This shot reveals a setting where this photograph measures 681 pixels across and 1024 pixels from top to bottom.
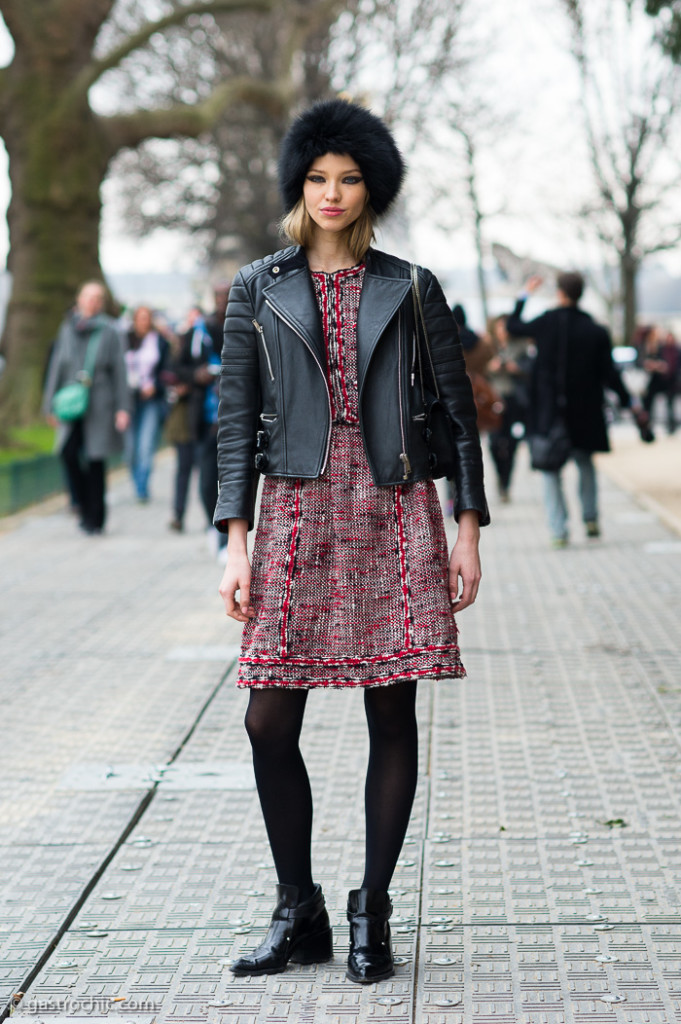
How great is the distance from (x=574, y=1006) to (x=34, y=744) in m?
2.77

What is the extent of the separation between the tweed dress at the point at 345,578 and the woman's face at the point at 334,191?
0.17 m

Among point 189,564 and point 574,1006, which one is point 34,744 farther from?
point 189,564

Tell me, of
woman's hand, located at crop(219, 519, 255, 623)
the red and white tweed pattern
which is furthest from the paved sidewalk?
the red and white tweed pattern

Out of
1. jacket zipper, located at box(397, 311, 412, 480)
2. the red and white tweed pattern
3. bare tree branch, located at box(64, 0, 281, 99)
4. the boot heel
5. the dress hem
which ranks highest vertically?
bare tree branch, located at box(64, 0, 281, 99)

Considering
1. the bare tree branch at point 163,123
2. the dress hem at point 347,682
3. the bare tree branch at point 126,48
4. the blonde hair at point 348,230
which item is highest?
the bare tree branch at point 126,48

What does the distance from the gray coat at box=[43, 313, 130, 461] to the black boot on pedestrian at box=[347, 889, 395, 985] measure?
859cm

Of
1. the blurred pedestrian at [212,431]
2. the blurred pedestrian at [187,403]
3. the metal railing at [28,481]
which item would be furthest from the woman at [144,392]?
the blurred pedestrian at [212,431]

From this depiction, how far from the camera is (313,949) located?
11.2 ft

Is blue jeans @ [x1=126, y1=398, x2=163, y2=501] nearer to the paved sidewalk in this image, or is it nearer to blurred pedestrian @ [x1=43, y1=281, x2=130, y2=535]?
blurred pedestrian @ [x1=43, y1=281, x2=130, y2=535]

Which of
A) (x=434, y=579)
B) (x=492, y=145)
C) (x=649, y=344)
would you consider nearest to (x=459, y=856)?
(x=434, y=579)

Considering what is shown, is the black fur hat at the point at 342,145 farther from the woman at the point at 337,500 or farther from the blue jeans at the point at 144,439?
the blue jeans at the point at 144,439

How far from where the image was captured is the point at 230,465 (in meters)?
3.30

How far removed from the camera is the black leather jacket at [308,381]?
10.7 ft

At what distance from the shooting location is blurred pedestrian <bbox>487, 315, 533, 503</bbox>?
13.3 m
